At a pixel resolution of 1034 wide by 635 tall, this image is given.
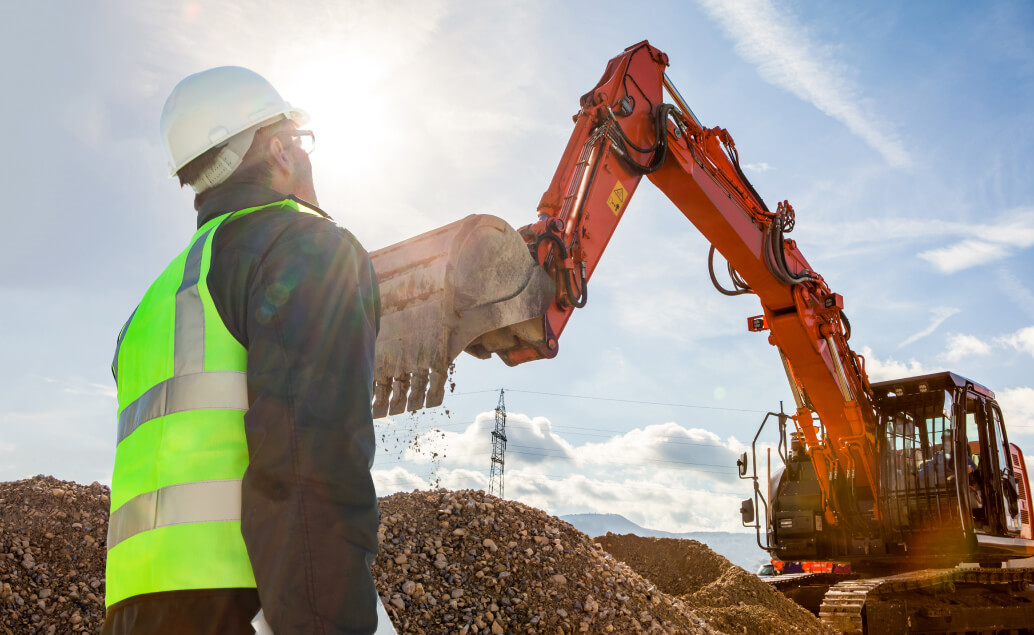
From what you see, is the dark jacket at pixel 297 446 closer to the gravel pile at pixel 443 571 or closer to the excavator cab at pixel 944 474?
the gravel pile at pixel 443 571

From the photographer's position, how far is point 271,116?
222 centimetres

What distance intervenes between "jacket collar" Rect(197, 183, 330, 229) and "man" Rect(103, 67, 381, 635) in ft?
0.18

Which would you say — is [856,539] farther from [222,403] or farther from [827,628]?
[222,403]

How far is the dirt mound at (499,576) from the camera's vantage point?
18.4 ft

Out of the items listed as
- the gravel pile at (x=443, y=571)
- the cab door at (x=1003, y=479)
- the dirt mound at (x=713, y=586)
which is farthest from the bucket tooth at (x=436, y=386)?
the cab door at (x=1003, y=479)

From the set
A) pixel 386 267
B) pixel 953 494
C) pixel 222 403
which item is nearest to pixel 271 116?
pixel 222 403

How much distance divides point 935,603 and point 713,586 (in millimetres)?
2652

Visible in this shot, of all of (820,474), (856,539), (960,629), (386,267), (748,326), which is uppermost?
(748,326)

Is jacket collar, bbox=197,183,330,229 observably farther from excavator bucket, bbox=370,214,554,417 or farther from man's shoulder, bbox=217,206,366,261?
excavator bucket, bbox=370,214,554,417

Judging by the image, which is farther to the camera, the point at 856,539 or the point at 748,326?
the point at 856,539

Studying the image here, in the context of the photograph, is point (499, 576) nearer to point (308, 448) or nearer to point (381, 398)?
point (381, 398)

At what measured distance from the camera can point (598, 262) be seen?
18.8 ft

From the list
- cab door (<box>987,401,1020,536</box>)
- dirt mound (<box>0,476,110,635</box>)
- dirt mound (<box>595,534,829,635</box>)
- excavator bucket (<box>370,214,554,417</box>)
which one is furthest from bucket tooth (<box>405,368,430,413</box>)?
cab door (<box>987,401,1020,536</box>)

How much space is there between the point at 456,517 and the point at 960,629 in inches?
264
